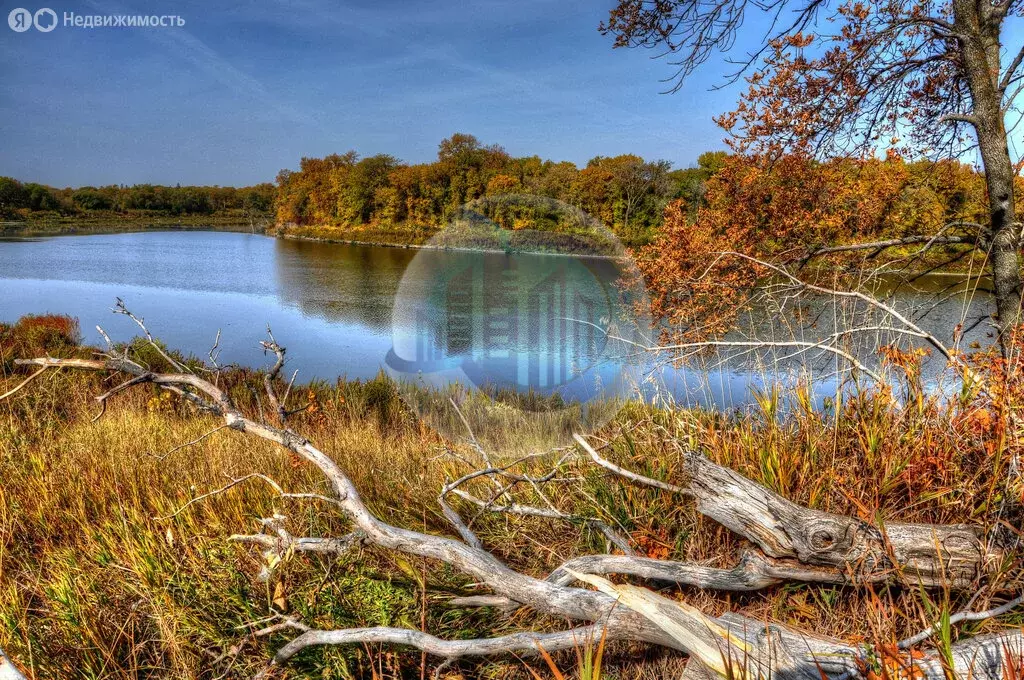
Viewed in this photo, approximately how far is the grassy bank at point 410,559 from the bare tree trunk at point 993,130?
3.67 metres

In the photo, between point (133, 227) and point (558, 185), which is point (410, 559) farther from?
point (133, 227)

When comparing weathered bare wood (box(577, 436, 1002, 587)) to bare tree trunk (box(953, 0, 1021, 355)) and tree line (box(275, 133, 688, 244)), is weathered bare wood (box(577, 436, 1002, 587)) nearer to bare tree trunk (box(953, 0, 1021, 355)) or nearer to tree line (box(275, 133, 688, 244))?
bare tree trunk (box(953, 0, 1021, 355))

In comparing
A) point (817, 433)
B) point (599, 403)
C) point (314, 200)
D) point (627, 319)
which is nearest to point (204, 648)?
point (817, 433)

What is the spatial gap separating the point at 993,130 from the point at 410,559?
7.10 m

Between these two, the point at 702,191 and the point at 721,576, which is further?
the point at 702,191

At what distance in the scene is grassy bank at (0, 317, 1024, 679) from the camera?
2650 millimetres

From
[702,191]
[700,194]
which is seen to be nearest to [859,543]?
[702,191]

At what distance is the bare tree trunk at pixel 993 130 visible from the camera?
19.1ft

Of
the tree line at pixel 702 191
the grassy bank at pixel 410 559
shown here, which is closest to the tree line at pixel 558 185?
the tree line at pixel 702 191

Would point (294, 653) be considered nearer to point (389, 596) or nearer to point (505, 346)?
point (389, 596)

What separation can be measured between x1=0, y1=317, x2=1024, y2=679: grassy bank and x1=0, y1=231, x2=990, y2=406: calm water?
29.5 inches

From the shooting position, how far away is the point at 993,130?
5.95 m

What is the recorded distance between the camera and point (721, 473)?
9.12 feet

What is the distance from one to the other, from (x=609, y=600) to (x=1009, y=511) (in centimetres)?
195
